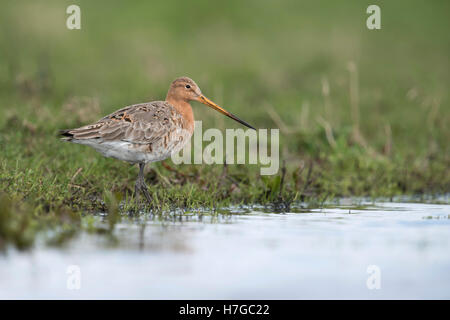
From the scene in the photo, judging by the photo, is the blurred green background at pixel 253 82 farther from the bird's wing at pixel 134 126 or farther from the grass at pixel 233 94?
the bird's wing at pixel 134 126

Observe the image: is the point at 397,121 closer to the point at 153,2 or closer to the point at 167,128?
the point at 167,128

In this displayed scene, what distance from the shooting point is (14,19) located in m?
17.6

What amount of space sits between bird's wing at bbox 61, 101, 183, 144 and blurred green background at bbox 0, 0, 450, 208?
55 centimetres

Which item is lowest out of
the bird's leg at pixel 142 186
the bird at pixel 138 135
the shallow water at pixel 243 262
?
the shallow water at pixel 243 262

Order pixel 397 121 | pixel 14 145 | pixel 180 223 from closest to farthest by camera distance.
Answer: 1. pixel 180 223
2. pixel 14 145
3. pixel 397 121

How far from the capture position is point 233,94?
14.9 metres

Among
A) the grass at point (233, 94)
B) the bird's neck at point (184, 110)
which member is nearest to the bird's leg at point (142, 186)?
the grass at point (233, 94)

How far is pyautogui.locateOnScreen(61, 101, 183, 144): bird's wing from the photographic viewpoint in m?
8.17

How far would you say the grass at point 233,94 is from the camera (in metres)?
8.55

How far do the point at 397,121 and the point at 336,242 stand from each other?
24.5 ft

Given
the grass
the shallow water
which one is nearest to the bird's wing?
the grass

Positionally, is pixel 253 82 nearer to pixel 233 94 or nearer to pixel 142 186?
pixel 233 94

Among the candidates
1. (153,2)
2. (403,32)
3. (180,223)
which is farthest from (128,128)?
(403,32)

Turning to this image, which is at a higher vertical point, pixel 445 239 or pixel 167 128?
pixel 167 128
